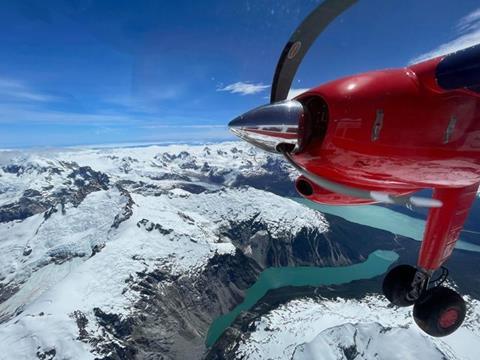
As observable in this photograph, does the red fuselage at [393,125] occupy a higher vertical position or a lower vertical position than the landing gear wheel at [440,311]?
higher

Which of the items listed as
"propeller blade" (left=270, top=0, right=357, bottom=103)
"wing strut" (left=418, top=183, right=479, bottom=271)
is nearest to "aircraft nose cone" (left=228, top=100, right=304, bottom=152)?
"propeller blade" (left=270, top=0, right=357, bottom=103)

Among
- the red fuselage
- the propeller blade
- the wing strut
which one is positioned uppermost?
the propeller blade

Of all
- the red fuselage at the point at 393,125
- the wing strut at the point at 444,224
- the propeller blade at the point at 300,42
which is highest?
the propeller blade at the point at 300,42

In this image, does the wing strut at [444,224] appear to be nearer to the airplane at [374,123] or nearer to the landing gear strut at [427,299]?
the landing gear strut at [427,299]

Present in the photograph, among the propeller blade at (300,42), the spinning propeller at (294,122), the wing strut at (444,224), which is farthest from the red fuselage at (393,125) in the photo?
the wing strut at (444,224)

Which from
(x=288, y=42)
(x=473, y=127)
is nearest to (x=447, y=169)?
(x=473, y=127)

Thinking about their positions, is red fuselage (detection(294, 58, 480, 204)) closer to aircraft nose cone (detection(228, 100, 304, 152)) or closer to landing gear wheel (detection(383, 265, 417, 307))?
aircraft nose cone (detection(228, 100, 304, 152))
